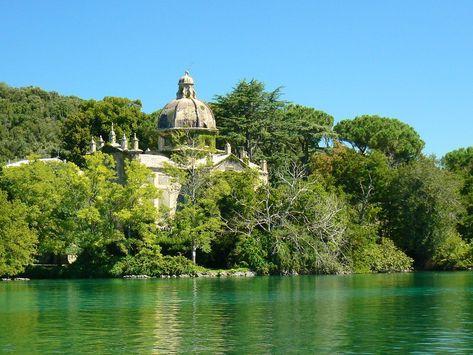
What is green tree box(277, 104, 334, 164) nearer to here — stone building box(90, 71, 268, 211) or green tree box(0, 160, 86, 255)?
stone building box(90, 71, 268, 211)

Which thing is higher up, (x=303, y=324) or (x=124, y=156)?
(x=124, y=156)

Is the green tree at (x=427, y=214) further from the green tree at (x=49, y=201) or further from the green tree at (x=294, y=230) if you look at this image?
the green tree at (x=49, y=201)

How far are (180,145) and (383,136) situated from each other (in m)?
28.3

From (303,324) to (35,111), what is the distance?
299ft

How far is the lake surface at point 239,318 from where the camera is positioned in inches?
846

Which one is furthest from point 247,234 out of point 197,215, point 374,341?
point 374,341

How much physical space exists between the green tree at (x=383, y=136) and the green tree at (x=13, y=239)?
4028 cm

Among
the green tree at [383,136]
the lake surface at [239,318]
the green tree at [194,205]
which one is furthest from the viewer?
the green tree at [383,136]

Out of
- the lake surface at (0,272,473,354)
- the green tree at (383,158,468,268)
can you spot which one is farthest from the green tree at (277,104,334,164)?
the lake surface at (0,272,473,354)

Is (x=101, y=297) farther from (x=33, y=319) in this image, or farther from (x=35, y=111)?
(x=35, y=111)

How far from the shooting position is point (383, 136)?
84438mm

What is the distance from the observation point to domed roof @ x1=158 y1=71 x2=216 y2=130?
228ft

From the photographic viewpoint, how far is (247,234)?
183 ft

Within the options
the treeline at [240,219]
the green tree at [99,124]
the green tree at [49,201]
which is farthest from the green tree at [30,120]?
the treeline at [240,219]
